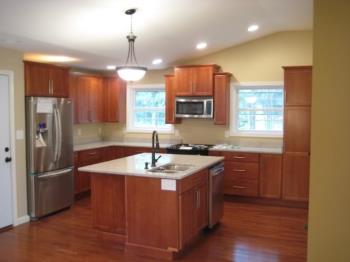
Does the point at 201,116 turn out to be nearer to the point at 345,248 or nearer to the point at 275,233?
the point at 275,233

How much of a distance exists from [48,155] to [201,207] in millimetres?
2488

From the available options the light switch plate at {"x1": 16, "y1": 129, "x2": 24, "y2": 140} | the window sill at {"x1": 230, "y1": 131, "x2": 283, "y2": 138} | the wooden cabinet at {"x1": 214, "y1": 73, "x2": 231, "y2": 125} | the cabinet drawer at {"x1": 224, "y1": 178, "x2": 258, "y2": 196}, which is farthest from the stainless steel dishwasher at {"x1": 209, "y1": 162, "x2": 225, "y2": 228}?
the light switch plate at {"x1": 16, "y1": 129, "x2": 24, "y2": 140}

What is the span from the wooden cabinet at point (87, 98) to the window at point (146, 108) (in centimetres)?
65

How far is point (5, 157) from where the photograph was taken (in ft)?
15.3

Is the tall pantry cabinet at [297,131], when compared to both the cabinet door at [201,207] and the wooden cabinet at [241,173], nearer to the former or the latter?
the wooden cabinet at [241,173]

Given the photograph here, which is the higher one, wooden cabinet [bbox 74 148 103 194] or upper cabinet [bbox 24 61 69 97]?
upper cabinet [bbox 24 61 69 97]

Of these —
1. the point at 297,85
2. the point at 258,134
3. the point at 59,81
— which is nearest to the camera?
the point at 59,81

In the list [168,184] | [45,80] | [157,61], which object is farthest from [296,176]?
[45,80]

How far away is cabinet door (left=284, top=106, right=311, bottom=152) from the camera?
5.56 metres

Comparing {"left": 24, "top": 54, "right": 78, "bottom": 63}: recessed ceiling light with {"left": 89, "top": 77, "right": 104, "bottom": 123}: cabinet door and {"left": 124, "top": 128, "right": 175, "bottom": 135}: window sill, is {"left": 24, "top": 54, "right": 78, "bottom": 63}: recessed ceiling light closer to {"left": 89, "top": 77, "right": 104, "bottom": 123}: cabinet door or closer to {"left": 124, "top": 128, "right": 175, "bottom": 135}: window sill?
{"left": 89, "top": 77, "right": 104, "bottom": 123}: cabinet door

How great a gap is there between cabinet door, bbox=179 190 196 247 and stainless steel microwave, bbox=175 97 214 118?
274 centimetres

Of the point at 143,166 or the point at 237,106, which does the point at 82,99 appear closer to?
the point at 237,106

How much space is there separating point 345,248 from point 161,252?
6.93 ft

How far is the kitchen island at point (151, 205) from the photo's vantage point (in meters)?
3.67
